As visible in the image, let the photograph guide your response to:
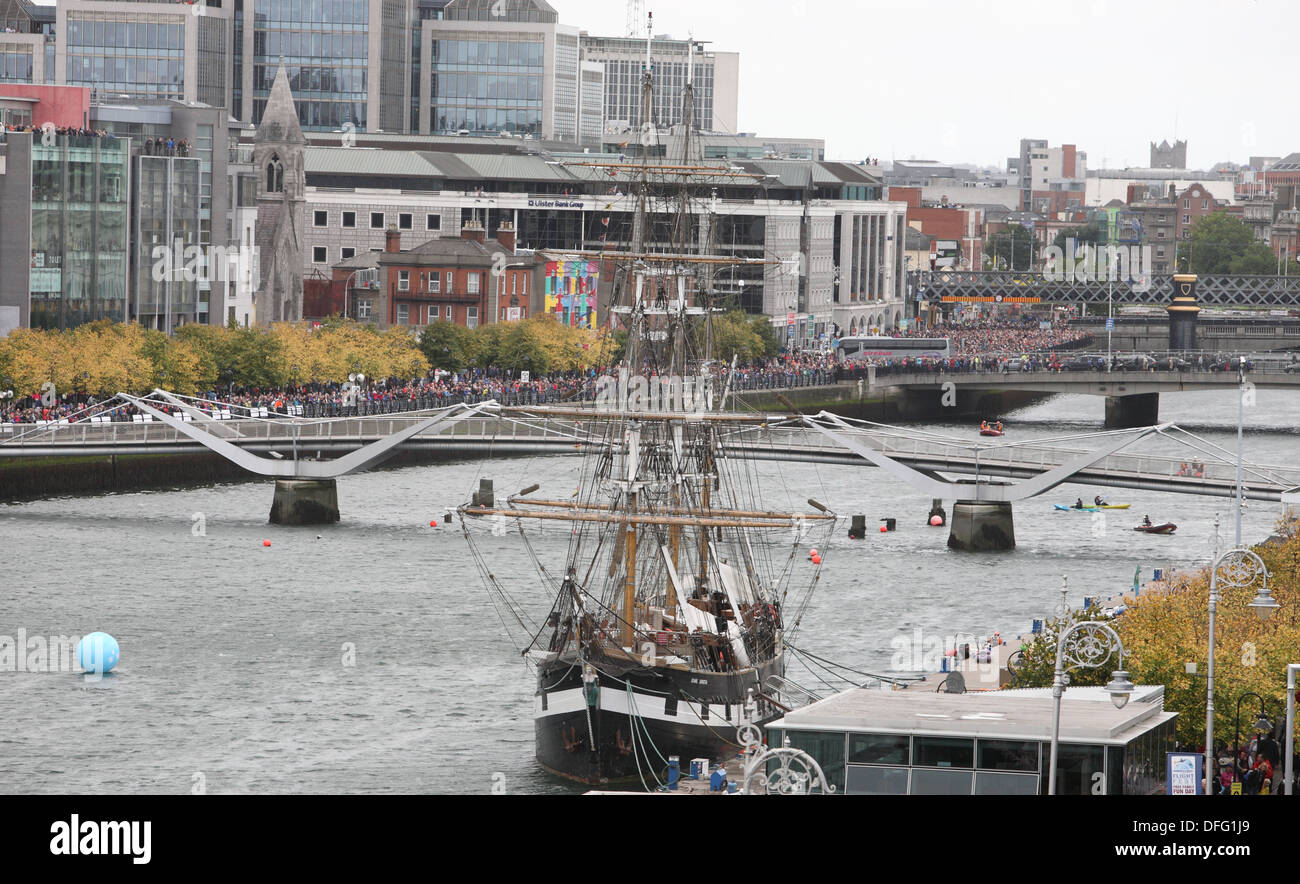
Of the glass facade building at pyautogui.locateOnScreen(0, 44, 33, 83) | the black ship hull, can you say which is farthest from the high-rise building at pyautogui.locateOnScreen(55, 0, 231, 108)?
the black ship hull

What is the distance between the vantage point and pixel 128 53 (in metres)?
157

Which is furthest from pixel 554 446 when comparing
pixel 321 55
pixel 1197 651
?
pixel 321 55

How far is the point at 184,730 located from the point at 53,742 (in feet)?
7.87

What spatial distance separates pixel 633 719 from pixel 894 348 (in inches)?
4152

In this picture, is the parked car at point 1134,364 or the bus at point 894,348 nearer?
the parked car at point 1134,364

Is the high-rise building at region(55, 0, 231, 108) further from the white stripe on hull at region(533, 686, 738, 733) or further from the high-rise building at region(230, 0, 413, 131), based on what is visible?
the white stripe on hull at region(533, 686, 738, 733)

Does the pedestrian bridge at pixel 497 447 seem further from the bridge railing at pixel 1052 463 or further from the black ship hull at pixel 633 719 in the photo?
the black ship hull at pixel 633 719

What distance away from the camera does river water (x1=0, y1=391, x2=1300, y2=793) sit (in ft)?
125

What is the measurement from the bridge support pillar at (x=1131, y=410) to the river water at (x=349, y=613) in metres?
28.9

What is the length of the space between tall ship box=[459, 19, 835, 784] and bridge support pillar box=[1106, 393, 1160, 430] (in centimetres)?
6419

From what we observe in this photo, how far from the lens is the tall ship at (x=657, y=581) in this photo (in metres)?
38.1

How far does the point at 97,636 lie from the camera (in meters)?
45.7

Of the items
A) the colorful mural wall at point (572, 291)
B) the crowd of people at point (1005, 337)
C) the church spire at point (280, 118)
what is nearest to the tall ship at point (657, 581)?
the church spire at point (280, 118)
